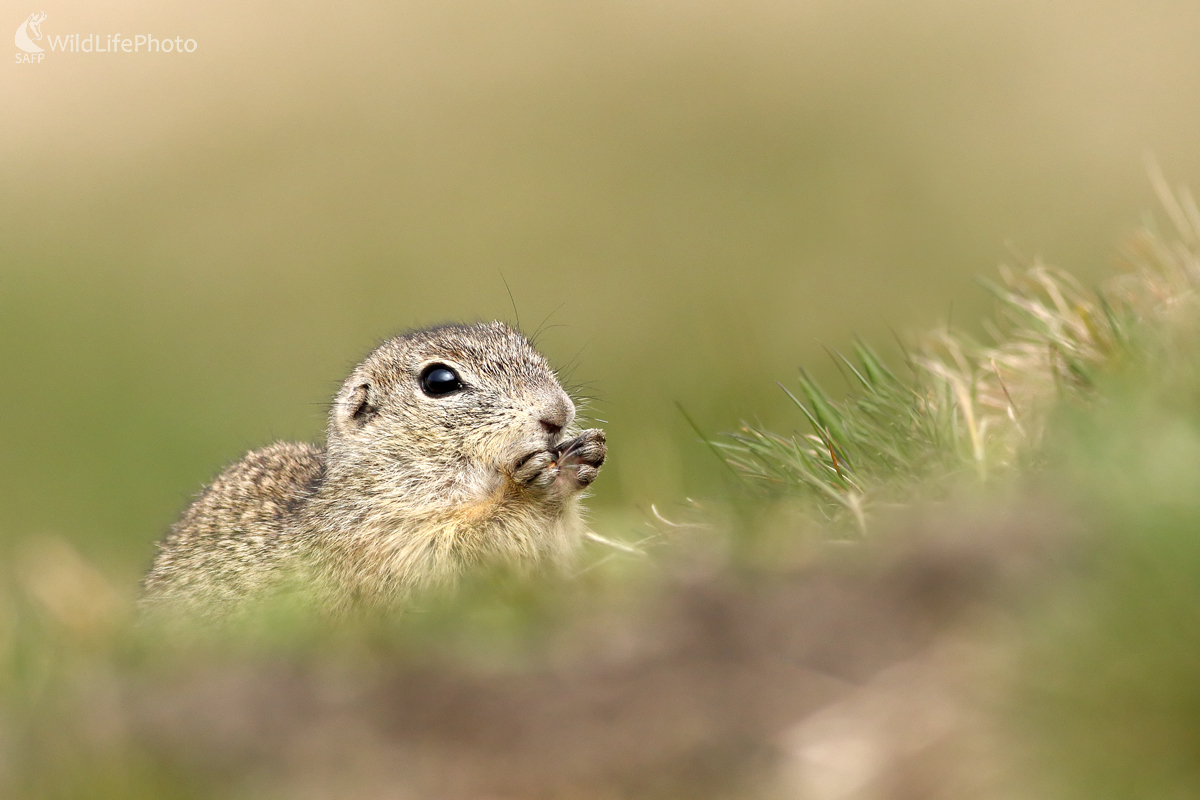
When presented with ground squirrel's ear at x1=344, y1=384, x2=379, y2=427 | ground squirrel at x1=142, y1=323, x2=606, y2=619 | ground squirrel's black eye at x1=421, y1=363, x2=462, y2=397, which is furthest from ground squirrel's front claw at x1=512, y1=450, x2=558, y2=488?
ground squirrel's ear at x1=344, y1=384, x2=379, y2=427

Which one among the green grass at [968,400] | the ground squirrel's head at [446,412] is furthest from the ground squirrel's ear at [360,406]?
the green grass at [968,400]

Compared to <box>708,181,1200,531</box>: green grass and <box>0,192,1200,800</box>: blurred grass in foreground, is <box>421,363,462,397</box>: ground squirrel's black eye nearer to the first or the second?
<box>708,181,1200,531</box>: green grass

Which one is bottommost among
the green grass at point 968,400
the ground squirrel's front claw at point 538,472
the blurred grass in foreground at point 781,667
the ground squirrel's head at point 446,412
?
the blurred grass in foreground at point 781,667

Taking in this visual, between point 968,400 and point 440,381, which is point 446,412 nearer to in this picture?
point 440,381

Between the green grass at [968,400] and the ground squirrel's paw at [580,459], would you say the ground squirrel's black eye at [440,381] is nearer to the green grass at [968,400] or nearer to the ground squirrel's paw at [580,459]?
the ground squirrel's paw at [580,459]

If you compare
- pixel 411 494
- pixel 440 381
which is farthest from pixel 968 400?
pixel 440 381

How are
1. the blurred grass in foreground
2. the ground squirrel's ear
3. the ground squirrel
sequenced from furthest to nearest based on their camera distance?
1. the ground squirrel's ear
2. the ground squirrel
3. the blurred grass in foreground
